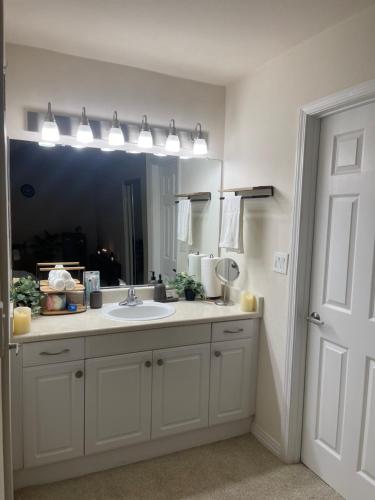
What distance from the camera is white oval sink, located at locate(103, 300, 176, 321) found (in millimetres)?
2436

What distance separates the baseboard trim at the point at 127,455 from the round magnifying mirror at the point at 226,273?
816mm

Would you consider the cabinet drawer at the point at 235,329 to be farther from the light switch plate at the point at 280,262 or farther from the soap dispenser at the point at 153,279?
the soap dispenser at the point at 153,279

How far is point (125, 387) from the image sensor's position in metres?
2.15

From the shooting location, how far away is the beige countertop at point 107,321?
1964mm

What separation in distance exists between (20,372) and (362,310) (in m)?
1.74

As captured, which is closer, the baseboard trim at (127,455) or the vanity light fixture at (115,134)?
the baseboard trim at (127,455)

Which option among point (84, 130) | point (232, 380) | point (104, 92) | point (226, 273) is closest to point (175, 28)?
point (104, 92)

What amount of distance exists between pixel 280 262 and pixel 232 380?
84 centimetres

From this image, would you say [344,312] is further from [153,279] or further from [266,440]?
[153,279]

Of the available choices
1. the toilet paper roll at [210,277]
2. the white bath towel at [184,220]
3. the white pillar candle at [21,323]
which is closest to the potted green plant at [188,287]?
the toilet paper roll at [210,277]

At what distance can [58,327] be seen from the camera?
2035 millimetres

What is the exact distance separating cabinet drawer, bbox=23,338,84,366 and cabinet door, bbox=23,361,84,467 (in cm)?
3

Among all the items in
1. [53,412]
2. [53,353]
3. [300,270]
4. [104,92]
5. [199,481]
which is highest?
[104,92]

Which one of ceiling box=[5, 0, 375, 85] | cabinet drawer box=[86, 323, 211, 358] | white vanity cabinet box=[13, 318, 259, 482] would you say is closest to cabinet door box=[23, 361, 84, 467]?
white vanity cabinet box=[13, 318, 259, 482]
